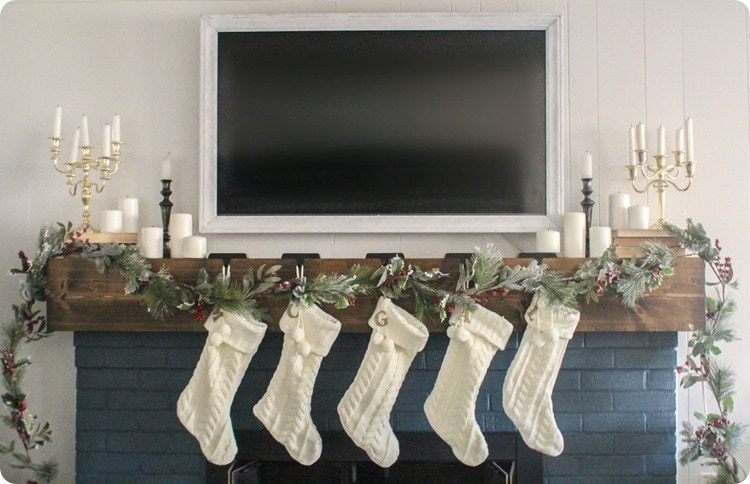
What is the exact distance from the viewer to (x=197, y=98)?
90.5 inches

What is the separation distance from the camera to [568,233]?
213 centimetres

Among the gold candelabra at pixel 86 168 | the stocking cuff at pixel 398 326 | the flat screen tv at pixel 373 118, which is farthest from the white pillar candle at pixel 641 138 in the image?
the gold candelabra at pixel 86 168

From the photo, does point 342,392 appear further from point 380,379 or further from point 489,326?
point 489,326

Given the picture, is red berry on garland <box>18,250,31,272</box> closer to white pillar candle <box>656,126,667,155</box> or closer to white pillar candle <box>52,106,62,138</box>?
white pillar candle <box>52,106,62,138</box>

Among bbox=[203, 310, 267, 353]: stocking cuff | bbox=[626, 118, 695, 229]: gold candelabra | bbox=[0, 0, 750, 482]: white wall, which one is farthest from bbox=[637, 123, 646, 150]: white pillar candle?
bbox=[203, 310, 267, 353]: stocking cuff

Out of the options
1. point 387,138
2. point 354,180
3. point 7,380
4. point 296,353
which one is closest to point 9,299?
point 7,380

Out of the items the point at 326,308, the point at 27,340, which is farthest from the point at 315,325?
the point at 27,340

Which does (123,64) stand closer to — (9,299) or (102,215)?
(102,215)

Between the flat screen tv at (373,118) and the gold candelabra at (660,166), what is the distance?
0.25 meters

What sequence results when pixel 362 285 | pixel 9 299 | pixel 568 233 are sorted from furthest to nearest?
pixel 9 299
pixel 568 233
pixel 362 285

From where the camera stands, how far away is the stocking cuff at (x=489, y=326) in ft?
6.53

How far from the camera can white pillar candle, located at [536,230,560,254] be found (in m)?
2.11

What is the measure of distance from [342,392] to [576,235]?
34.0 inches

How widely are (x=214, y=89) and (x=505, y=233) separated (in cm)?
104
